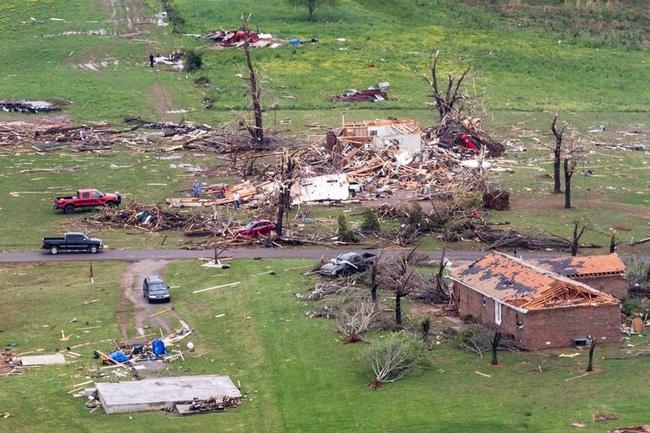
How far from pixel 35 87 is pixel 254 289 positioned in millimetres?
56734

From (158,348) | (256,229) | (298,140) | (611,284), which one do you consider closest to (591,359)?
(611,284)

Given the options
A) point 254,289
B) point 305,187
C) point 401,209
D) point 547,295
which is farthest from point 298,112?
point 547,295

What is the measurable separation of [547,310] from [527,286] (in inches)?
69.9

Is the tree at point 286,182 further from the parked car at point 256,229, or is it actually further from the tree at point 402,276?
the tree at point 402,276

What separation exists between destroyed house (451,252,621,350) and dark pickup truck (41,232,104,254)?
21.0m

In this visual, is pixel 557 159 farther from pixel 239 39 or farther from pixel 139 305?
pixel 239 39

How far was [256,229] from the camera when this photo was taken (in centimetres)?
6931

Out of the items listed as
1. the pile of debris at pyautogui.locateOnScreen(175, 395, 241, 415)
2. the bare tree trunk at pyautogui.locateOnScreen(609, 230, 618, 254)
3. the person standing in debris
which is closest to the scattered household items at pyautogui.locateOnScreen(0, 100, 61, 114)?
the person standing in debris

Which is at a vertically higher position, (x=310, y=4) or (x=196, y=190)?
(x=310, y=4)

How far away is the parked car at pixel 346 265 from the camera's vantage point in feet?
200

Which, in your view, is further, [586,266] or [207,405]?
[586,266]

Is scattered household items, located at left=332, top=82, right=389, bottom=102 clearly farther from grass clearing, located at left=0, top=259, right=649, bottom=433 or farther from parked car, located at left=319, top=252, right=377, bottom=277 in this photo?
grass clearing, located at left=0, top=259, right=649, bottom=433

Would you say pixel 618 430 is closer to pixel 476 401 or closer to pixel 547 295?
pixel 476 401

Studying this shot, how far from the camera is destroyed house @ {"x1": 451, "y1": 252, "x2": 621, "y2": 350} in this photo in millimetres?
51219
